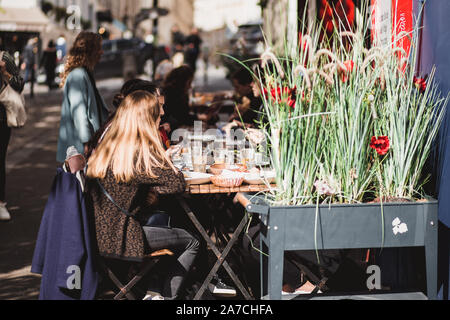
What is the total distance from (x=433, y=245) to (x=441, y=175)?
1.28 feet

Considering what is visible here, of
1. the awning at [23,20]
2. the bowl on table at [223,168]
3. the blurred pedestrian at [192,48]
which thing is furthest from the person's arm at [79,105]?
the awning at [23,20]

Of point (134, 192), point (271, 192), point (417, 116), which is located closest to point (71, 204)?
point (134, 192)

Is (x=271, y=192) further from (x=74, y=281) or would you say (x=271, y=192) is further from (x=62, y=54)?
(x=62, y=54)

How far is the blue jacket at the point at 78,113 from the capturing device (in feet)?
19.3

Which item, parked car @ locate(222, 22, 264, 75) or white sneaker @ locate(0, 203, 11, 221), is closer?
white sneaker @ locate(0, 203, 11, 221)

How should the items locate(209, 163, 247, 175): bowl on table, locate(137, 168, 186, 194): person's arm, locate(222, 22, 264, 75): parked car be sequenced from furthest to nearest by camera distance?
locate(222, 22, 264, 75): parked car < locate(209, 163, 247, 175): bowl on table < locate(137, 168, 186, 194): person's arm

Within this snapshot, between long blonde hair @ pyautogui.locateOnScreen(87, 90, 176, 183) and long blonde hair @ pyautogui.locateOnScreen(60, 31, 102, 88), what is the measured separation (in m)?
1.94

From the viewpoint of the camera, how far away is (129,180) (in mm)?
3984

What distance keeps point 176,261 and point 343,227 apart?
1.31 m

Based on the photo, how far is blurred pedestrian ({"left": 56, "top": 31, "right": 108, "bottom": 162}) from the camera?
5891mm

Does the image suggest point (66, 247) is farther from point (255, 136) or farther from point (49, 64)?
point (49, 64)

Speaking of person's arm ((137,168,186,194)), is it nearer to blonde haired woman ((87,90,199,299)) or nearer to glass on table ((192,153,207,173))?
blonde haired woman ((87,90,199,299))

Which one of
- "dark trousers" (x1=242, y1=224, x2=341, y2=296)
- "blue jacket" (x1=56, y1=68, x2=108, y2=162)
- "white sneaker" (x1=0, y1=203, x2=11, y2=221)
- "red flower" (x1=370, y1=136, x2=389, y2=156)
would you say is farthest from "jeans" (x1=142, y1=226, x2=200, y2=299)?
"white sneaker" (x1=0, y1=203, x2=11, y2=221)

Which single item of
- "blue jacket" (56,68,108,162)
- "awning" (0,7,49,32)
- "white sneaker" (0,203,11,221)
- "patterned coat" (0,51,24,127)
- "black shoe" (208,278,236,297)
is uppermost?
"awning" (0,7,49,32)
